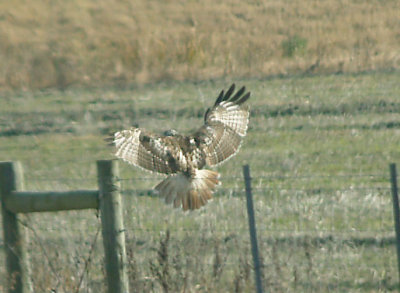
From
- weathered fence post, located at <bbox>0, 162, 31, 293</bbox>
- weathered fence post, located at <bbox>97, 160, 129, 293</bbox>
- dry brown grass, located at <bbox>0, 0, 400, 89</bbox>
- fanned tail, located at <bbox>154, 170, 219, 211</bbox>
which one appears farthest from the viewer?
dry brown grass, located at <bbox>0, 0, 400, 89</bbox>

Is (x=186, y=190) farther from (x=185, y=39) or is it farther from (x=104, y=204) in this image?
(x=185, y=39)

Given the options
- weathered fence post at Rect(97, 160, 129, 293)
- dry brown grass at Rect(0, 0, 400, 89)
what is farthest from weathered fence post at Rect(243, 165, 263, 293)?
dry brown grass at Rect(0, 0, 400, 89)

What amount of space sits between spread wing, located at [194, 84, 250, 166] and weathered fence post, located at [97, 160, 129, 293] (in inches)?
91.5

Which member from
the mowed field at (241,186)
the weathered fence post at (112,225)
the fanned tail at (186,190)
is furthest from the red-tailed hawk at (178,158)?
the weathered fence post at (112,225)

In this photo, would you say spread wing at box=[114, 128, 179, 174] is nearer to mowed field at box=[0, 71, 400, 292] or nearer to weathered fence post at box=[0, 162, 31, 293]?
mowed field at box=[0, 71, 400, 292]

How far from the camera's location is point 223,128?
8922 mm

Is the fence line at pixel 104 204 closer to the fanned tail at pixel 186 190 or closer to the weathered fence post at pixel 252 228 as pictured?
the weathered fence post at pixel 252 228

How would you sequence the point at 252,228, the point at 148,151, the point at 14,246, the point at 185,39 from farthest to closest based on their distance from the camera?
the point at 185,39, the point at 148,151, the point at 14,246, the point at 252,228

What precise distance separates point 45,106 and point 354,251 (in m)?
12.4

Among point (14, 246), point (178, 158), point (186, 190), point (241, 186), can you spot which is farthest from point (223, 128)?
point (14, 246)

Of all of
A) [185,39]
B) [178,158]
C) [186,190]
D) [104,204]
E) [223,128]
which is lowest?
[186,190]

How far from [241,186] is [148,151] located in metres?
2.98

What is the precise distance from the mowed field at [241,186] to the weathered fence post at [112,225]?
0.15 m

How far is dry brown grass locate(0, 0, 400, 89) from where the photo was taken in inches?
893
